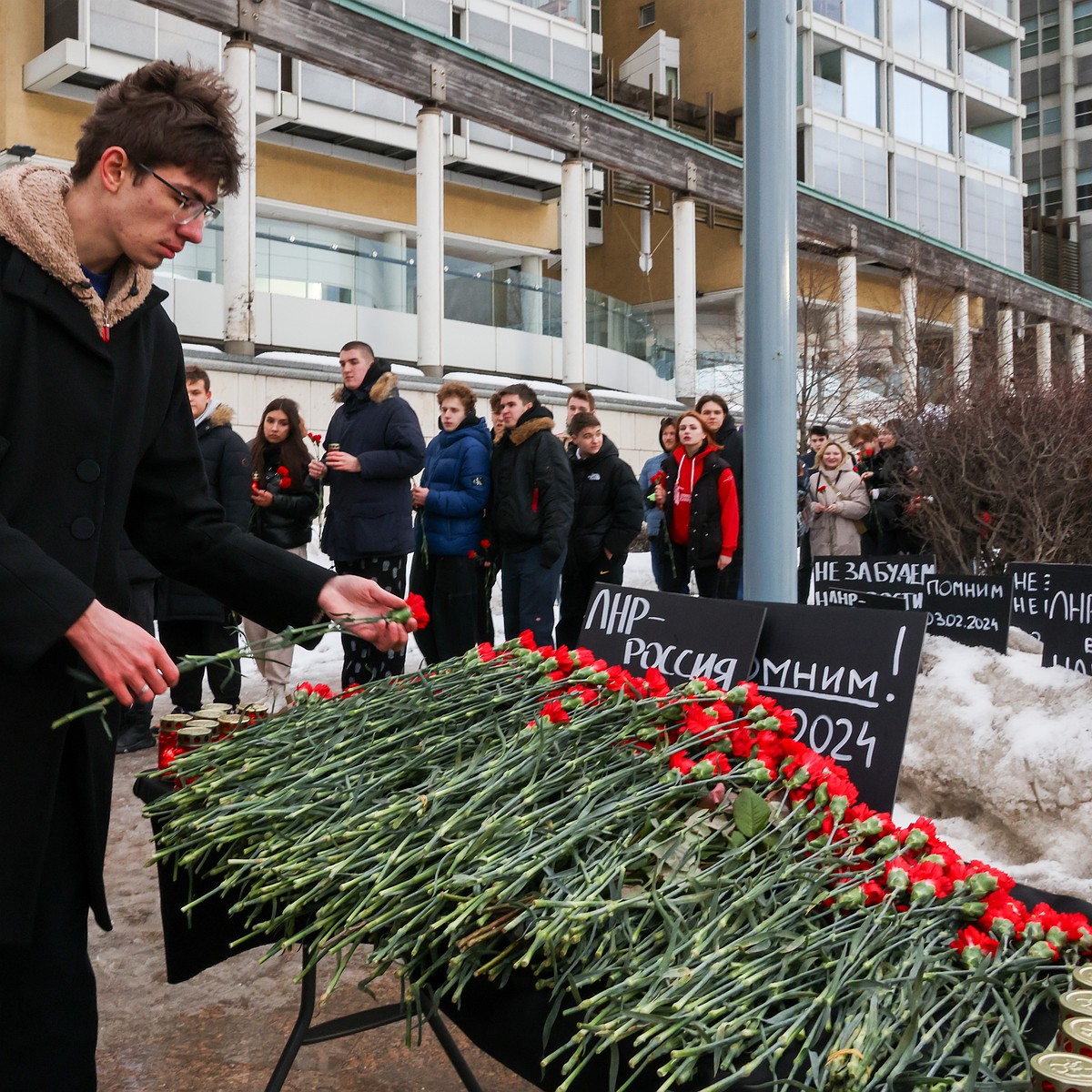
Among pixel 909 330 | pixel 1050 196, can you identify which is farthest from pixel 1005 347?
pixel 1050 196

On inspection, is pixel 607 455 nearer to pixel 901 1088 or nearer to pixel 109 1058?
pixel 109 1058

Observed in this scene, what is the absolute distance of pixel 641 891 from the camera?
1.60 meters

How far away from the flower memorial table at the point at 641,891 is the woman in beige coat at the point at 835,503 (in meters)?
7.70

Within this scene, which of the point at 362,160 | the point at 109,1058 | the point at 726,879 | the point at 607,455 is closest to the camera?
the point at 726,879

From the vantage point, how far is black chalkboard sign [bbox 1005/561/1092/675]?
4.64 meters

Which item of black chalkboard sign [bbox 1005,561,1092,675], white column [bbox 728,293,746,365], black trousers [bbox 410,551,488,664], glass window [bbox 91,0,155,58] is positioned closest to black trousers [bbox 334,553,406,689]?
black trousers [bbox 410,551,488,664]

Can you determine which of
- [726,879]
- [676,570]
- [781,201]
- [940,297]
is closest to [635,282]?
[940,297]

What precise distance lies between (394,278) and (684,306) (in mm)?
5972

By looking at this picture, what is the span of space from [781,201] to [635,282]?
25.8 m

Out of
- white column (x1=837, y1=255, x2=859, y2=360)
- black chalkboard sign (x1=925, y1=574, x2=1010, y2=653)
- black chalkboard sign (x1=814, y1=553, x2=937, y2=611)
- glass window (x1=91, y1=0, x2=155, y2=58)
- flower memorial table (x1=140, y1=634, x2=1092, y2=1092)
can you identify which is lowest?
flower memorial table (x1=140, y1=634, x2=1092, y2=1092)

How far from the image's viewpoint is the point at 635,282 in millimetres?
29031

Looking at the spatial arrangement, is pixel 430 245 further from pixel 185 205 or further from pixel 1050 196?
pixel 1050 196

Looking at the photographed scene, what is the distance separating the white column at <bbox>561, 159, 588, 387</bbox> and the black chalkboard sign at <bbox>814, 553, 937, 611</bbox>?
13491 millimetres

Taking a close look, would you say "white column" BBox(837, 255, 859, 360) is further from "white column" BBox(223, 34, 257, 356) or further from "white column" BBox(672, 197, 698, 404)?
"white column" BBox(223, 34, 257, 356)
